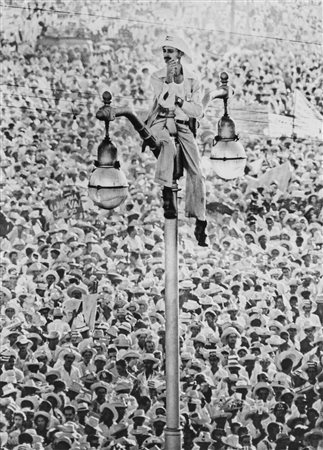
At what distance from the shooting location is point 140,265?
34.6 ft

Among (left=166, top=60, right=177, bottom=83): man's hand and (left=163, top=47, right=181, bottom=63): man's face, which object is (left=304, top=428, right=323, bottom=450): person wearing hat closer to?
(left=166, top=60, right=177, bottom=83): man's hand

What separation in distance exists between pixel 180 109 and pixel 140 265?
14.2 feet

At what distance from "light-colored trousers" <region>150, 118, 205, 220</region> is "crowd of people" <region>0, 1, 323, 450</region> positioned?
3.30 m

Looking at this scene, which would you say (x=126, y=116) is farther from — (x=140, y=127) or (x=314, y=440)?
(x=314, y=440)

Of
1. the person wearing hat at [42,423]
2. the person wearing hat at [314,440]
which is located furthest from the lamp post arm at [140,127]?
the person wearing hat at [314,440]

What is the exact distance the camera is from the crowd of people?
9.38 m

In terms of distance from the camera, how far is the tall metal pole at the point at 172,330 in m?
6.06

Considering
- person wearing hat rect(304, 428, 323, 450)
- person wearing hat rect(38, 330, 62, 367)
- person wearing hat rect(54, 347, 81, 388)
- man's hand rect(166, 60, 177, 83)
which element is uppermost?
man's hand rect(166, 60, 177, 83)

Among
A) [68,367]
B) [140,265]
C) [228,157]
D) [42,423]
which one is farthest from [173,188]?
[140,265]

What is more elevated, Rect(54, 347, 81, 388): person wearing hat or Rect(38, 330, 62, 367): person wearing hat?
Rect(38, 330, 62, 367): person wearing hat

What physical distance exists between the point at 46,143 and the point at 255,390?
363cm

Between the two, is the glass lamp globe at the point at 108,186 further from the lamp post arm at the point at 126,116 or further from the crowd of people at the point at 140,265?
the crowd of people at the point at 140,265

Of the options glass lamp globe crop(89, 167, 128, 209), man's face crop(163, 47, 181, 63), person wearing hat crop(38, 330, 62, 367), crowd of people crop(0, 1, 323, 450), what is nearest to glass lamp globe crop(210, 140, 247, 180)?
man's face crop(163, 47, 181, 63)

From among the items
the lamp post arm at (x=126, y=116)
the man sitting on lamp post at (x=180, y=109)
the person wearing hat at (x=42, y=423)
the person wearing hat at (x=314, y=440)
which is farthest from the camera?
the person wearing hat at (x=314, y=440)
